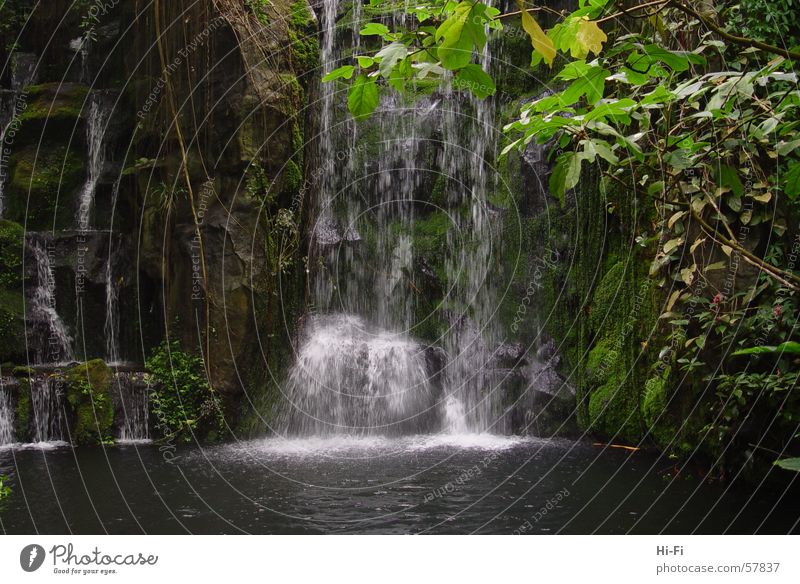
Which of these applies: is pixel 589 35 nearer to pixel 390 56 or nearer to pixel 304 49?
pixel 390 56

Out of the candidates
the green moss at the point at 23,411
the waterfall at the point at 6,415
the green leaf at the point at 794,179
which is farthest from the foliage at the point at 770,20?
the waterfall at the point at 6,415

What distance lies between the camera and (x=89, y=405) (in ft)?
26.6

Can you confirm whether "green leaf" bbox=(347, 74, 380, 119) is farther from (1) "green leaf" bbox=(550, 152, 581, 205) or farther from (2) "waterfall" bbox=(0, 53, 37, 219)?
(2) "waterfall" bbox=(0, 53, 37, 219)

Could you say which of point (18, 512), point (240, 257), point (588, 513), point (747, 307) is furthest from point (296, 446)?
→ point (747, 307)

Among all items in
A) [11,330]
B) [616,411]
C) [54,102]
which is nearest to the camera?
[616,411]

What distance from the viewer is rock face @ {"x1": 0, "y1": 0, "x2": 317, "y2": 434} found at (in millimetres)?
8570

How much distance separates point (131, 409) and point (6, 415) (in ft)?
4.59

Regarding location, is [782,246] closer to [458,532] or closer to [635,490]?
[635,490]

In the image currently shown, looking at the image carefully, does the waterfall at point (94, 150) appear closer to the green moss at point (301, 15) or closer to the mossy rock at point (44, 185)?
the mossy rock at point (44, 185)

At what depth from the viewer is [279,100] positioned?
8.83 meters

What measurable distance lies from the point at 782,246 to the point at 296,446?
18.1 feet

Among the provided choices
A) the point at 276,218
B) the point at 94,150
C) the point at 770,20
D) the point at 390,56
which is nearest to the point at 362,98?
the point at 390,56

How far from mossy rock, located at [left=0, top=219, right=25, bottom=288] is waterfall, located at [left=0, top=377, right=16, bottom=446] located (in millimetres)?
2069

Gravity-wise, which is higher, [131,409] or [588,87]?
[588,87]
